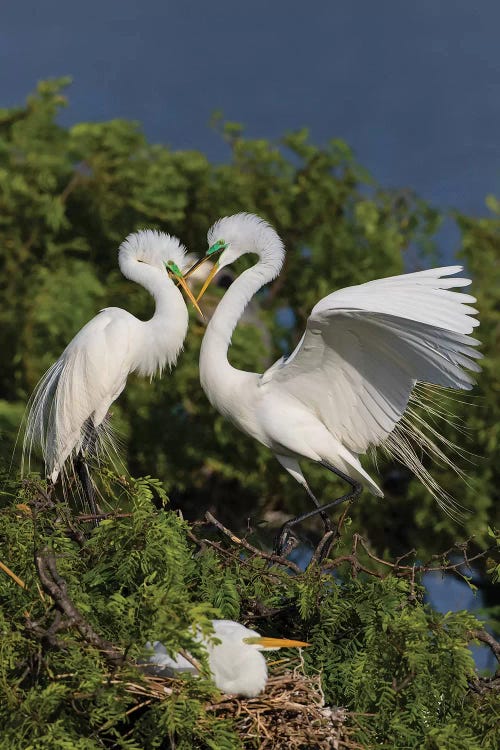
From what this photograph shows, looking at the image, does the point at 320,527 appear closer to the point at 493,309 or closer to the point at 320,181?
the point at 493,309

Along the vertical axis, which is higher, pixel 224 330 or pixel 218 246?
pixel 218 246

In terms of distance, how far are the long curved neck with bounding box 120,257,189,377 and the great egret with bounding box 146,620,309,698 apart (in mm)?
2663

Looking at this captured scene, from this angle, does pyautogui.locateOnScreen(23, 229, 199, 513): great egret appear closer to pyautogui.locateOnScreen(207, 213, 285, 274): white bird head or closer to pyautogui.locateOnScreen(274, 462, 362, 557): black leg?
pyautogui.locateOnScreen(207, 213, 285, 274): white bird head

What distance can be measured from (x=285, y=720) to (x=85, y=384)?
2.82m

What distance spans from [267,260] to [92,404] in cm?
113

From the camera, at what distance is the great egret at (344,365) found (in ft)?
12.4

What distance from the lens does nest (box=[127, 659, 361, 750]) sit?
8.87 feet

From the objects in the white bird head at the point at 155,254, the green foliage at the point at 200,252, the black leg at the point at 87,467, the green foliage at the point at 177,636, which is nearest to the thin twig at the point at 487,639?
the green foliage at the point at 177,636

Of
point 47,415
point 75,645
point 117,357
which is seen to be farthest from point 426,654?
point 47,415

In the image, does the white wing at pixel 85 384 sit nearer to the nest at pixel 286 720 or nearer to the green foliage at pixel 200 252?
the green foliage at pixel 200 252

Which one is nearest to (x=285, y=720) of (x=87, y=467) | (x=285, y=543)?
(x=285, y=543)

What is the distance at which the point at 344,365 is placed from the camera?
4.38m

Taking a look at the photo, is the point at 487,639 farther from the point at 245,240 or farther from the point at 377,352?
the point at 245,240

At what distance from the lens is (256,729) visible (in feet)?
8.89
